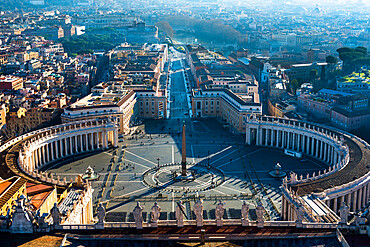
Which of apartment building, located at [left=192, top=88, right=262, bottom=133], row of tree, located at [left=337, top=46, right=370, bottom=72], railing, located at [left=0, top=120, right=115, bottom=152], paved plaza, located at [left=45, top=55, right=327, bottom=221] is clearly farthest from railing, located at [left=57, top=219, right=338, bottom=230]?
row of tree, located at [left=337, top=46, right=370, bottom=72]

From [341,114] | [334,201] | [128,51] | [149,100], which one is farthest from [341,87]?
[128,51]

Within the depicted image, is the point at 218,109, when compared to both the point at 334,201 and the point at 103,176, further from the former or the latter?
the point at 334,201

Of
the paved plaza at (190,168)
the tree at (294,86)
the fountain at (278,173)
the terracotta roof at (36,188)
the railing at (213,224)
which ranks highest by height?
the railing at (213,224)

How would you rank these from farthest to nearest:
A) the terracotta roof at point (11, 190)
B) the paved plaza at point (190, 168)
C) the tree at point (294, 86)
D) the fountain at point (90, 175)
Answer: the tree at point (294, 86), the fountain at point (90, 175), the paved plaza at point (190, 168), the terracotta roof at point (11, 190)

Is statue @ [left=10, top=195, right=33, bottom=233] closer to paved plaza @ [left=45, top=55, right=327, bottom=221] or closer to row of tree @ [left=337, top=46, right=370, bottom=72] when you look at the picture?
paved plaza @ [left=45, top=55, right=327, bottom=221]

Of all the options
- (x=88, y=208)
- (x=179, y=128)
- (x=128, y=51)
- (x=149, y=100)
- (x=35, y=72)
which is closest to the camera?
(x=88, y=208)

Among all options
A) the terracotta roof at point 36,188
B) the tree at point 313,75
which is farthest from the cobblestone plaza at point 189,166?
the tree at point 313,75

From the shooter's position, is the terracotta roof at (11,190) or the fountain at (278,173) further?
the fountain at (278,173)

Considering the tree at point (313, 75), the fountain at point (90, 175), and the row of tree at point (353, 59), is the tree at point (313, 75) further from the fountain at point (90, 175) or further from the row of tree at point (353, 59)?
the fountain at point (90, 175)
